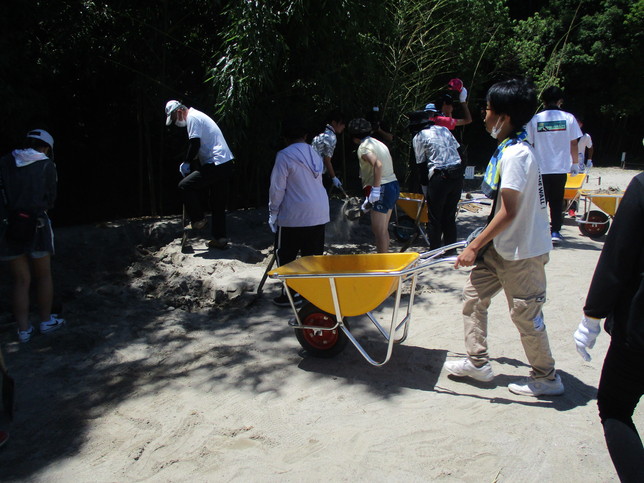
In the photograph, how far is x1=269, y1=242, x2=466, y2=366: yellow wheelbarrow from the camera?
334 centimetres

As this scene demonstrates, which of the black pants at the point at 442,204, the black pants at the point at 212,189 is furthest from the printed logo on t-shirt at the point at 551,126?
the black pants at the point at 212,189

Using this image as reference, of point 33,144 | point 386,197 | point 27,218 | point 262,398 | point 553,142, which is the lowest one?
point 262,398

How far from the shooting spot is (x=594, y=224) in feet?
24.3

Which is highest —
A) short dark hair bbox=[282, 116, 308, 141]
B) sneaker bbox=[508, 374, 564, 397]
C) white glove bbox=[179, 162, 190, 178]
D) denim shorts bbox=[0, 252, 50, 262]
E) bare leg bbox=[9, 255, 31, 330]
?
short dark hair bbox=[282, 116, 308, 141]

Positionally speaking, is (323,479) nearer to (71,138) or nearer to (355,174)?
(71,138)

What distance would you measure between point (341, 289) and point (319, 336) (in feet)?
1.80

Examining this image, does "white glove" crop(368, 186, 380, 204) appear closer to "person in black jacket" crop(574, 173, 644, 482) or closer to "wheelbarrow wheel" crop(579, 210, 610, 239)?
"person in black jacket" crop(574, 173, 644, 482)

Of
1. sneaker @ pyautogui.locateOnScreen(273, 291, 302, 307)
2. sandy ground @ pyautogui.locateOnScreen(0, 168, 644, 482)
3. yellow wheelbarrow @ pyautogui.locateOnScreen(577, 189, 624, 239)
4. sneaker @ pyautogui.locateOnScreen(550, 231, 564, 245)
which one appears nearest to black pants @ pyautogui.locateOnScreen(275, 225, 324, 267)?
sneaker @ pyautogui.locateOnScreen(273, 291, 302, 307)

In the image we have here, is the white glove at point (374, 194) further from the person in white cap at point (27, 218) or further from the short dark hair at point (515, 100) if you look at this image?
the person in white cap at point (27, 218)

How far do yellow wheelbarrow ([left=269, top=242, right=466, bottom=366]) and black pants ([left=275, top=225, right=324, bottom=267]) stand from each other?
775mm

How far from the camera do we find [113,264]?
598cm

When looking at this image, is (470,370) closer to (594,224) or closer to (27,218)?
(27,218)

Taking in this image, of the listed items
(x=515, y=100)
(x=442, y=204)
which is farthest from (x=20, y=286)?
(x=442, y=204)

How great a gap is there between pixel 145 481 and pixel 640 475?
212 cm
